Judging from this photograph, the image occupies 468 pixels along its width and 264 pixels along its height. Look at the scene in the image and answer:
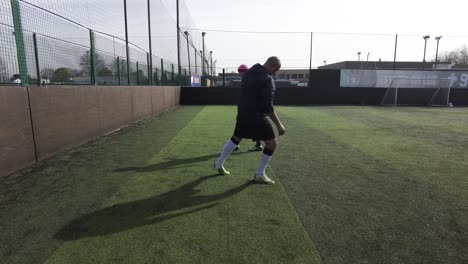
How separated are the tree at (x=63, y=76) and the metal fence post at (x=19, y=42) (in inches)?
43.3

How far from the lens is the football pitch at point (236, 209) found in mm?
2725

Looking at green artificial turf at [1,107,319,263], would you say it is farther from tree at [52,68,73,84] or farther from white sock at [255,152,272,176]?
tree at [52,68,73,84]

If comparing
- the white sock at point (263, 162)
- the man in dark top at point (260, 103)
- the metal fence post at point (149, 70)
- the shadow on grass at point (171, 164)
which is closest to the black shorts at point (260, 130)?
the man in dark top at point (260, 103)

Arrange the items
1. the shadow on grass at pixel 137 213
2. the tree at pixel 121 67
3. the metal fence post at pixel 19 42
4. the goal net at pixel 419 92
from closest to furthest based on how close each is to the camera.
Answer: the shadow on grass at pixel 137 213
the metal fence post at pixel 19 42
the tree at pixel 121 67
the goal net at pixel 419 92

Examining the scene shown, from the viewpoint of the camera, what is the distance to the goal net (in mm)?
22516

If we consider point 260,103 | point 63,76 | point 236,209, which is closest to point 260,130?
point 260,103

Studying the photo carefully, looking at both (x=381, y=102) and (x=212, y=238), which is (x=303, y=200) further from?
(x=381, y=102)

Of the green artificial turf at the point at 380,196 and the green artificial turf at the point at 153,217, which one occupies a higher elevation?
the green artificial turf at the point at 153,217

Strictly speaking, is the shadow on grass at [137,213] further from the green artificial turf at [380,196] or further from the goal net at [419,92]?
the goal net at [419,92]

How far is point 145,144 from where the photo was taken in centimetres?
734

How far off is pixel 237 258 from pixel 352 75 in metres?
23.1

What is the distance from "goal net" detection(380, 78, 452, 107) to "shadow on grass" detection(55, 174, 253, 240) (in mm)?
21517

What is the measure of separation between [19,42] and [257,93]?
3.77m

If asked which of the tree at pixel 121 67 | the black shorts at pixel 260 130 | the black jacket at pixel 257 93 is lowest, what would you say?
the black shorts at pixel 260 130
